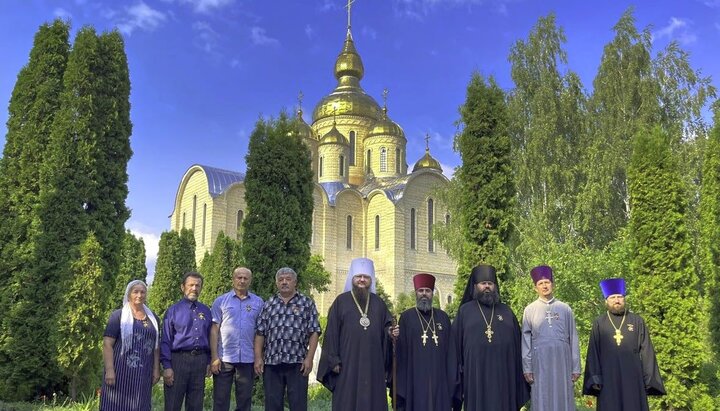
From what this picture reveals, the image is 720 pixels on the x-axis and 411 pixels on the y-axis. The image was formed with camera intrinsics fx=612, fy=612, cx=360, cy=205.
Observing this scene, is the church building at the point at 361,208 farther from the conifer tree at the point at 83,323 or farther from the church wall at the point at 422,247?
the conifer tree at the point at 83,323

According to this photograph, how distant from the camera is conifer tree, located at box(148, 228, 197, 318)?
19312 millimetres

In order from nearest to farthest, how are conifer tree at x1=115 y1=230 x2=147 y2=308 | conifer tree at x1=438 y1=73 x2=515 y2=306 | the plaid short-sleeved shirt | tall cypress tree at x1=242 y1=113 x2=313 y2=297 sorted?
the plaid short-sleeved shirt, tall cypress tree at x1=242 y1=113 x2=313 y2=297, conifer tree at x1=438 y1=73 x2=515 y2=306, conifer tree at x1=115 y1=230 x2=147 y2=308

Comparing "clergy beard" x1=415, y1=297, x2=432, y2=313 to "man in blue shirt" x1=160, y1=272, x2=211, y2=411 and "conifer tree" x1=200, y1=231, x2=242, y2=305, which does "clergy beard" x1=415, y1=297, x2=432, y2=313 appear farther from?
"conifer tree" x1=200, y1=231, x2=242, y2=305

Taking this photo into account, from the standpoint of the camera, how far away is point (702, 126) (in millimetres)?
14156

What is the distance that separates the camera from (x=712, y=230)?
9633 millimetres

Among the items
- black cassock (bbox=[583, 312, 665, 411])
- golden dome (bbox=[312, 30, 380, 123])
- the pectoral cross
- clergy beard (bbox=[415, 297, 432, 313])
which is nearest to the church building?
golden dome (bbox=[312, 30, 380, 123])

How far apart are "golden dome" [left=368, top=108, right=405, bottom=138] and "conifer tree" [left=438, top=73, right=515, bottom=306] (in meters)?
26.5

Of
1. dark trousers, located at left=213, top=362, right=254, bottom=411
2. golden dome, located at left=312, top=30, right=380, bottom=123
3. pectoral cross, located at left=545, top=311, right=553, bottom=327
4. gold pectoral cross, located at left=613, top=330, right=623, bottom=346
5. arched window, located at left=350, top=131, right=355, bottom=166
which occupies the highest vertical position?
golden dome, located at left=312, top=30, right=380, bottom=123

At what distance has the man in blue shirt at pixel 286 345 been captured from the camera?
4859 mm

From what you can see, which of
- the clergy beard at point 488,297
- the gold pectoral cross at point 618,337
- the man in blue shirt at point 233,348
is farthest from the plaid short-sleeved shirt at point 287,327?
the gold pectoral cross at point 618,337

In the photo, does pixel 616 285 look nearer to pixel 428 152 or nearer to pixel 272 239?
pixel 272 239

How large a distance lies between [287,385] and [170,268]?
622 inches

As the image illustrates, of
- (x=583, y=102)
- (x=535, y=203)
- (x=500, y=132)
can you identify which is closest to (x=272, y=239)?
(x=500, y=132)

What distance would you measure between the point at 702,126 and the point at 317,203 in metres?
19.9
